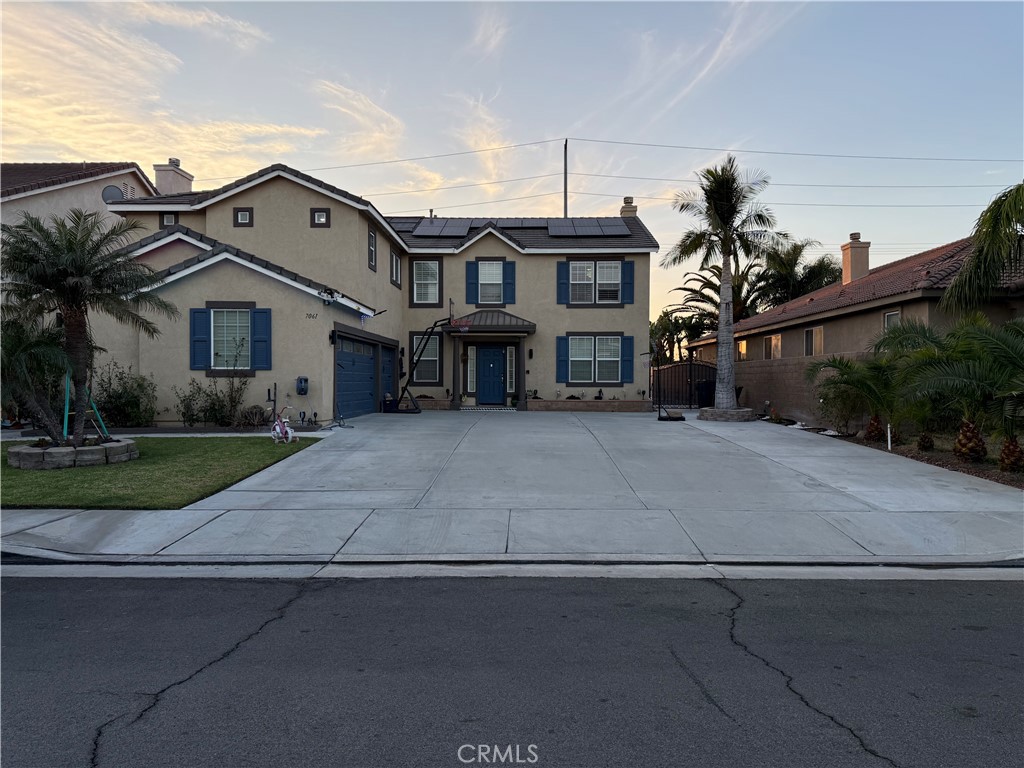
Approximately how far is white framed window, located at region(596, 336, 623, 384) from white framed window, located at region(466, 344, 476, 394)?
15.3 feet

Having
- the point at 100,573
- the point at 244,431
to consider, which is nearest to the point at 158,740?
the point at 100,573

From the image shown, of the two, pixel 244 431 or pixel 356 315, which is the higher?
pixel 356 315

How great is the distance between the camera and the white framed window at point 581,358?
25391 mm

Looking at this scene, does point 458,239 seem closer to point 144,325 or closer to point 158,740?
point 144,325

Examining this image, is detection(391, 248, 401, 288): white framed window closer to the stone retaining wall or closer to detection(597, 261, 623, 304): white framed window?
detection(597, 261, 623, 304): white framed window

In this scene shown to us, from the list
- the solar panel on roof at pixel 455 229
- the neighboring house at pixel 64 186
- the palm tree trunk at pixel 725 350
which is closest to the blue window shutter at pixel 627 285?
the palm tree trunk at pixel 725 350

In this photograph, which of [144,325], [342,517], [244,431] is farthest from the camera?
[244,431]

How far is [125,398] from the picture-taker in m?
16.4

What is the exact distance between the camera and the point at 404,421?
1925 centimetres

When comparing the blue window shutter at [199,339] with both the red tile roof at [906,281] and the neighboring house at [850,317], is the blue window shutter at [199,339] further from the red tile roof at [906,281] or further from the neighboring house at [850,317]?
the red tile roof at [906,281]

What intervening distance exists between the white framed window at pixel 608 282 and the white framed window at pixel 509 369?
3837mm

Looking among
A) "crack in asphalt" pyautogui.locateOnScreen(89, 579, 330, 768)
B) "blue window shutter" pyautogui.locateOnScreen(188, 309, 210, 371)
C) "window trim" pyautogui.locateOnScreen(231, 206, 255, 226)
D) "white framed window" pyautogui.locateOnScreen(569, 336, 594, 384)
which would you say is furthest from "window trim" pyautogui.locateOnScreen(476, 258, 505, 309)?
"crack in asphalt" pyautogui.locateOnScreen(89, 579, 330, 768)

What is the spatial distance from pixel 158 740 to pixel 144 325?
11.0 meters

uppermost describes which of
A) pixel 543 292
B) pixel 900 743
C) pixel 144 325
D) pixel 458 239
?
pixel 458 239
